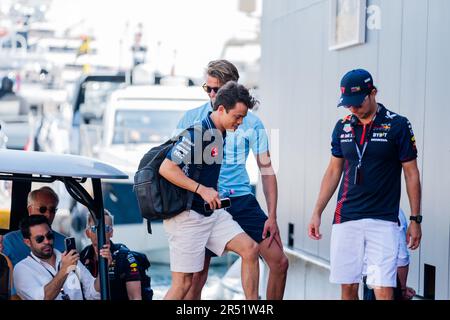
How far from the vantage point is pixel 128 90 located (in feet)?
60.7

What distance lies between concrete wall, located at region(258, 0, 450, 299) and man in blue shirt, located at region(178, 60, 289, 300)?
51.2 inches

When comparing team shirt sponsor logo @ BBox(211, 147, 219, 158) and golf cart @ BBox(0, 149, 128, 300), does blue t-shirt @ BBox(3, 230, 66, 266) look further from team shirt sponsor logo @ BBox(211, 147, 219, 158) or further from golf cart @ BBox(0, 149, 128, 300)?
team shirt sponsor logo @ BBox(211, 147, 219, 158)

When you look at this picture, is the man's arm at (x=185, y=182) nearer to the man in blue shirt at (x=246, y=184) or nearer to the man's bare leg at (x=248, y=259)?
the man's bare leg at (x=248, y=259)

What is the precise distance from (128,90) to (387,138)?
12884 mm

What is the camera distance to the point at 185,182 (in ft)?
19.4

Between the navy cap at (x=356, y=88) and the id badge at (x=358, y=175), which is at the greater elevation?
the navy cap at (x=356, y=88)

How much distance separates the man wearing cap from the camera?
6.01m

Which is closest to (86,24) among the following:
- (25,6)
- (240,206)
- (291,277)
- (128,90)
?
(25,6)

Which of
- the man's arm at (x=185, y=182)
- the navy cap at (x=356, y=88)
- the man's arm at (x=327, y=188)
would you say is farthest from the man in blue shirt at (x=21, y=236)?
the navy cap at (x=356, y=88)

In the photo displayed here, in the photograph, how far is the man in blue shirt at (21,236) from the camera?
617 cm

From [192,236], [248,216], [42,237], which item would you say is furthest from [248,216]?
[42,237]

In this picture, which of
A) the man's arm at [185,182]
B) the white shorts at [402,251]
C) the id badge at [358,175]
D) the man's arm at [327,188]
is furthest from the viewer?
the man's arm at [327,188]
